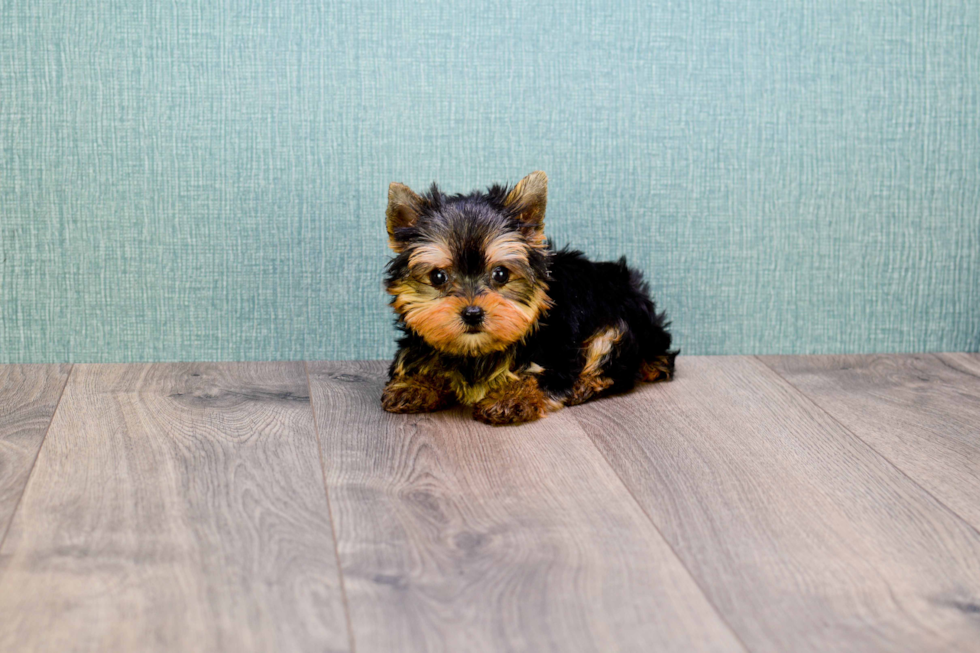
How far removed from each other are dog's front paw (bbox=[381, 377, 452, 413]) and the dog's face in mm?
141

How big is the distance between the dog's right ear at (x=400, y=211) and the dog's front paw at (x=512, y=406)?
1.29 ft

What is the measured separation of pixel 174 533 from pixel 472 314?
75 cm

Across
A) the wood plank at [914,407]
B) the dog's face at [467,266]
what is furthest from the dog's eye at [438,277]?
the wood plank at [914,407]

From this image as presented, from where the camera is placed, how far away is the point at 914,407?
2326 millimetres

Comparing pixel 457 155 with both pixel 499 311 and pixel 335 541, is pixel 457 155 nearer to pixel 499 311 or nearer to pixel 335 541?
pixel 499 311

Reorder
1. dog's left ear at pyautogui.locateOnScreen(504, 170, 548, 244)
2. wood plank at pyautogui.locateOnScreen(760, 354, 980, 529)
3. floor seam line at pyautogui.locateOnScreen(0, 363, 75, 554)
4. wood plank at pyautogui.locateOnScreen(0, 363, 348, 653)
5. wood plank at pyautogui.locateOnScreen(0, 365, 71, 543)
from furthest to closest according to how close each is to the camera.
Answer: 1. dog's left ear at pyautogui.locateOnScreen(504, 170, 548, 244)
2. wood plank at pyautogui.locateOnScreen(760, 354, 980, 529)
3. wood plank at pyautogui.locateOnScreen(0, 365, 71, 543)
4. floor seam line at pyautogui.locateOnScreen(0, 363, 75, 554)
5. wood plank at pyautogui.locateOnScreen(0, 363, 348, 653)

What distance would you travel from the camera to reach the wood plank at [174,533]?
1269 mm

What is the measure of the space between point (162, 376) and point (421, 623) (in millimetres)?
1435

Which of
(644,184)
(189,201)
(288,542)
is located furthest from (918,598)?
(189,201)

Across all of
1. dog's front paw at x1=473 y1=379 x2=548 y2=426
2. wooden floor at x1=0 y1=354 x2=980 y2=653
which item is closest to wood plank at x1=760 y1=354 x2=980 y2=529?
wooden floor at x1=0 y1=354 x2=980 y2=653

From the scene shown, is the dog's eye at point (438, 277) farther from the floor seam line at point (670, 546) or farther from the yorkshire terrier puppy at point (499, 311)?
the floor seam line at point (670, 546)

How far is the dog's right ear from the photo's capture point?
6.87 ft

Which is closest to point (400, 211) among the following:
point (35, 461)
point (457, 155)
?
point (457, 155)

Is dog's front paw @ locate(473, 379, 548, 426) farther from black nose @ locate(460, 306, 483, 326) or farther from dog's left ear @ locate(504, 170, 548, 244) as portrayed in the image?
dog's left ear @ locate(504, 170, 548, 244)
